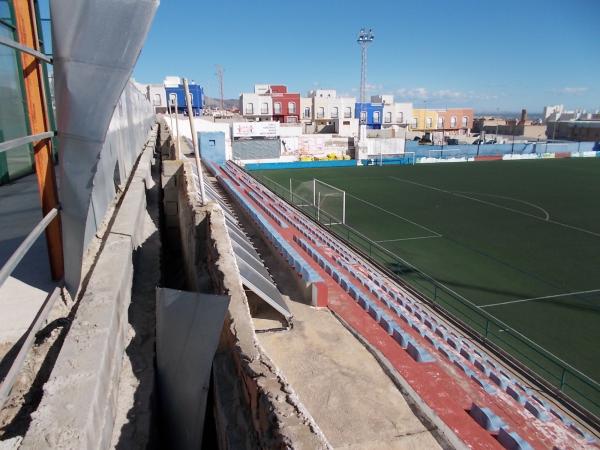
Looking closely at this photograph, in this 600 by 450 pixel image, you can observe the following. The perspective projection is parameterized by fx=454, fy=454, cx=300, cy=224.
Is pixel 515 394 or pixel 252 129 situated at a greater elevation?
pixel 252 129

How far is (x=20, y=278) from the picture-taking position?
3996 mm

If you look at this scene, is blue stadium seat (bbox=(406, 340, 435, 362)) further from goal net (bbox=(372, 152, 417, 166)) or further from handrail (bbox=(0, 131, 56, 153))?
goal net (bbox=(372, 152, 417, 166))

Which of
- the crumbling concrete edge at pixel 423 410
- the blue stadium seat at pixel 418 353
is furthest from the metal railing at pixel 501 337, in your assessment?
the crumbling concrete edge at pixel 423 410

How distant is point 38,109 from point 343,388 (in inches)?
172

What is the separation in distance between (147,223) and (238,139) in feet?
137

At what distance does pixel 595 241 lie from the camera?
21438 mm

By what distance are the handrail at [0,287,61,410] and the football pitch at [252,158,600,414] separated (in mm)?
8390

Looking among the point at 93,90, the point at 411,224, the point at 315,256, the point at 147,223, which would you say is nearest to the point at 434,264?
the point at 411,224

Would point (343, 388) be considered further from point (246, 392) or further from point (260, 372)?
point (260, 372)

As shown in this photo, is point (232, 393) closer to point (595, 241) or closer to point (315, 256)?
point (315, 256)

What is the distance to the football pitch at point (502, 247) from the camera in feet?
39.1

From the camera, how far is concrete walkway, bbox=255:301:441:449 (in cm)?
475

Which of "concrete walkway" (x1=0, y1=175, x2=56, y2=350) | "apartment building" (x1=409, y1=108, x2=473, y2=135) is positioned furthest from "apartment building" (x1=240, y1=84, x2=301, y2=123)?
"concrete walkway" (x1=0, y1=175, x2=56, y2=350)

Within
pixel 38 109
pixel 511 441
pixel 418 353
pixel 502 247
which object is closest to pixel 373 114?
pixel 502 247
